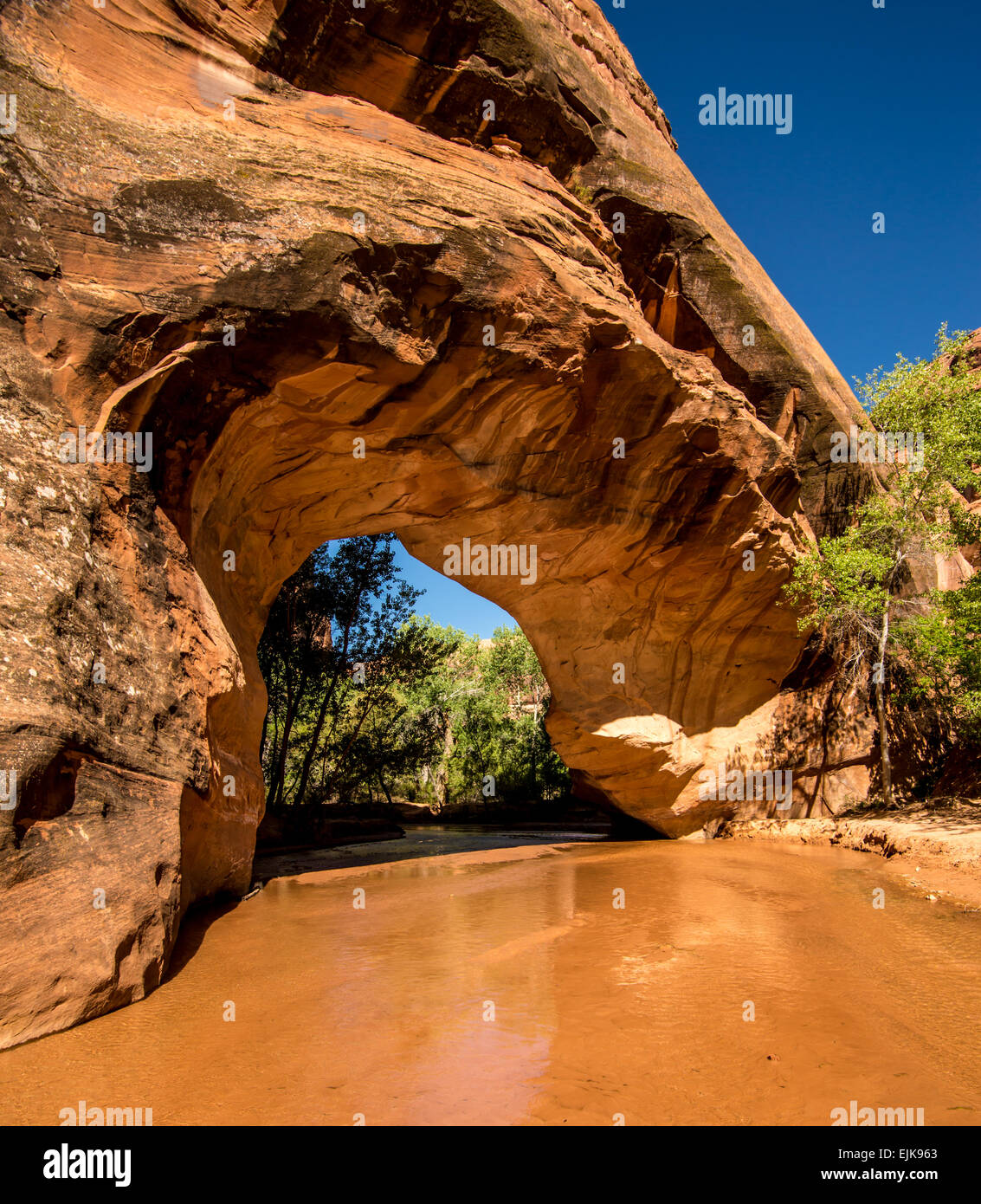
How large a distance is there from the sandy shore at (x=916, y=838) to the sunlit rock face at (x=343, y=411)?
0.89 meters

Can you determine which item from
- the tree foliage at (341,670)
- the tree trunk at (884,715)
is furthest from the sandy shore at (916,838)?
the tree foliage at (341,670)

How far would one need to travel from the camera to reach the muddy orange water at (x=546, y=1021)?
2.60m

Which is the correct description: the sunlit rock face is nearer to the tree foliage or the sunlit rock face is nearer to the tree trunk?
the tree trunk

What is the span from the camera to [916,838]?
838 cm

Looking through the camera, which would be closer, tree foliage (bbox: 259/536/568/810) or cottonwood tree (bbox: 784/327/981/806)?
cottonwood tree (bbox: 784/327/981/806)

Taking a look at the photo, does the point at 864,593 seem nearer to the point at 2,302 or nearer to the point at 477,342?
the point at 477,342

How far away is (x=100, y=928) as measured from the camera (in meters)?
3.68

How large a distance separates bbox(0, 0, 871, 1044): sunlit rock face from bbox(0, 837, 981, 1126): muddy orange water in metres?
0.68

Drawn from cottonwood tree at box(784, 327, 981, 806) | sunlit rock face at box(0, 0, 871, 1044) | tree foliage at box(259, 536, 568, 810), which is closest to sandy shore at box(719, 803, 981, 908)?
sunlit rock face at box(0, 0, 871, 1044)

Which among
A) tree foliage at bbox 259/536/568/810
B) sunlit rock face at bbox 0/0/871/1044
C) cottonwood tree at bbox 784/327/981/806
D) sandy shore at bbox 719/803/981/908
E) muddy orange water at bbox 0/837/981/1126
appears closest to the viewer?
muddy orange water at bbox 0/837/981/1126

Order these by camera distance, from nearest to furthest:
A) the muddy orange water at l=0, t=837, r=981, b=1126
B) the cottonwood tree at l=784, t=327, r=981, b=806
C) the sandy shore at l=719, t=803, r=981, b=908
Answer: the muddy orange water at l=0, t=837, r=981, b=1126 < the sandy shore at l=719, t=803, r=981, b=908 < the cottonwood tree at l=784, t=327, r=981, b=806

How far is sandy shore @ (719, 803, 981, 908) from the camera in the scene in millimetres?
6781
